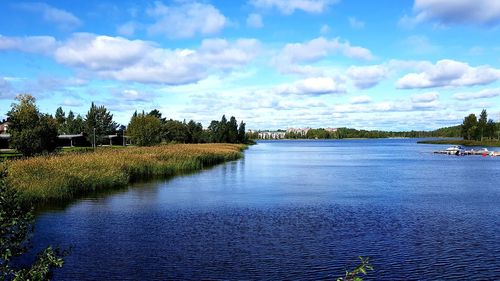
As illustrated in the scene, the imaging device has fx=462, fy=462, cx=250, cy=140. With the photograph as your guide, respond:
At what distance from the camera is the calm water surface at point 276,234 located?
15102 millimetres

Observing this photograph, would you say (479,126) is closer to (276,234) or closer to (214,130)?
(214,130)

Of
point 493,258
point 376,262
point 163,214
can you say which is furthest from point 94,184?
point 493,258

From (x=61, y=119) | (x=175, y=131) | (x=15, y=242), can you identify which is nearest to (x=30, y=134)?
(x=15, y=242)

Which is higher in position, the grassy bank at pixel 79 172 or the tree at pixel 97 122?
the tree at pixel 97 122

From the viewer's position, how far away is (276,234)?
20.1 metres

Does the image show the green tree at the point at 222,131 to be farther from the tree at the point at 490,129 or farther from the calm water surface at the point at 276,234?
the calm water surface at the point at 276,234

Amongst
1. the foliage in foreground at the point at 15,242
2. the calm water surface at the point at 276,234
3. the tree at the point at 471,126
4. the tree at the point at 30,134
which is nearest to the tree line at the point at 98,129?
the tree at the point at 30,134

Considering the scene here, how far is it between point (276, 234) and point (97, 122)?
293ft

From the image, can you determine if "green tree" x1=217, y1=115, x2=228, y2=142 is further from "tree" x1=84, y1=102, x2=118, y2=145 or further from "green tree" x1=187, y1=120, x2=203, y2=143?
"tree" x1=84, y1=102, x2=118, y2=145

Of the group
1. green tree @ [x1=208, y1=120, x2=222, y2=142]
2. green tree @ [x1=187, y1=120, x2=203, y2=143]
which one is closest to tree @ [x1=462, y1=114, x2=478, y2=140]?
green tree @ [x1=208, y1=120, x2=222, y2=142]

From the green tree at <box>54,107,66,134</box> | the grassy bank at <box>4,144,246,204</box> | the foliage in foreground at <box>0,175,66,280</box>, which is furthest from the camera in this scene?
the green tree at <box>54,107,66,134</box>

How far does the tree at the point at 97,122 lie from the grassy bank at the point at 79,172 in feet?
146

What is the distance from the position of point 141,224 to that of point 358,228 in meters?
10.3

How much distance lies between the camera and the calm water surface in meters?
15.1
